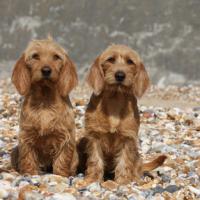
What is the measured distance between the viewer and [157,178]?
6508mm

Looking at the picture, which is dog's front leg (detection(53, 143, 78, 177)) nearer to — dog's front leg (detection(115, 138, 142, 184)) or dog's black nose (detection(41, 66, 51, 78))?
dog's front leg (detection(115, 138, 142, 184))

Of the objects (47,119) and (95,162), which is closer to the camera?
(47,119)

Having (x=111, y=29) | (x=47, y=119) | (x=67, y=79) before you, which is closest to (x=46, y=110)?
(x=47, y=119)

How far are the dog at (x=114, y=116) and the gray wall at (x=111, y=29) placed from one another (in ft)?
55.0

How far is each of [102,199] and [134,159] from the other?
117cm

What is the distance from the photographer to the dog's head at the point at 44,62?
6.09 m

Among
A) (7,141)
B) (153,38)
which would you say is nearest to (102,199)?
(7,141)

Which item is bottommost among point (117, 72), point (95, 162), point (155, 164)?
point (155, 164)

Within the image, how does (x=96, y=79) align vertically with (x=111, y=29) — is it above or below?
below

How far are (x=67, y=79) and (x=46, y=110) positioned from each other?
396 mm

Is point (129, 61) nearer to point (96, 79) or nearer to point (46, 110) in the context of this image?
point (96, 79)

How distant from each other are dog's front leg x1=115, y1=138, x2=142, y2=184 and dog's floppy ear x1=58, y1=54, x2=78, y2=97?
0.82 metres

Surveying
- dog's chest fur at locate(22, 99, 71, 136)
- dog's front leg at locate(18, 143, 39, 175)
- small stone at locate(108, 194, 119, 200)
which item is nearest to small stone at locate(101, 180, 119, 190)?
small stone at locate(108, 194, 119, 200)

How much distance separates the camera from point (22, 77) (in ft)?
20.2
